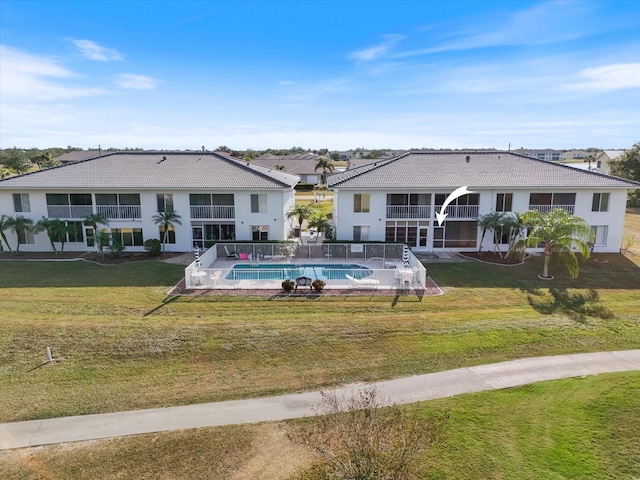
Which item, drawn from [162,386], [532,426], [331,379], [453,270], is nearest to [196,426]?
[162,386]

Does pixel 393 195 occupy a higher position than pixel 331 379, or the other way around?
pixel 393 195

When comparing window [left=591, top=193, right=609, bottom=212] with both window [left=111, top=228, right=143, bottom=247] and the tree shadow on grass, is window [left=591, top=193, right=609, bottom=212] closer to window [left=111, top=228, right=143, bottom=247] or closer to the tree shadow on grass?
the tree shadow on grass

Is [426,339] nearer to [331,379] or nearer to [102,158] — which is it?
[331,379]

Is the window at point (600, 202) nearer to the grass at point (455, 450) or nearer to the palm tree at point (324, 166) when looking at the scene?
the grass at point (455, 450)

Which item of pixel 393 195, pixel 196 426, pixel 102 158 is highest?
pixel 102 158

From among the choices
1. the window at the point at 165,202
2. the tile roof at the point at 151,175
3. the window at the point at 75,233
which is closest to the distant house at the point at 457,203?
the tile roof at the point at 151,175

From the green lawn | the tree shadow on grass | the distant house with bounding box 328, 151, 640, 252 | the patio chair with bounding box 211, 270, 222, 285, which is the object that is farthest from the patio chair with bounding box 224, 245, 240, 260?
the tree shadow on grass

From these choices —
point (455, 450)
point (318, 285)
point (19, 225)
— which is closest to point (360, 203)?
point (318, 285)
